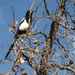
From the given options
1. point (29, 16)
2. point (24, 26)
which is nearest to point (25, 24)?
point (24, 26)

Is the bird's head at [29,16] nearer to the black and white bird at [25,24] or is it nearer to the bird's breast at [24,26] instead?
the black and white bird at [25,24]

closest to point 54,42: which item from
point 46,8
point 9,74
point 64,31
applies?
point 64,31

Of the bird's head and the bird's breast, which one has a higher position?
the bird's head

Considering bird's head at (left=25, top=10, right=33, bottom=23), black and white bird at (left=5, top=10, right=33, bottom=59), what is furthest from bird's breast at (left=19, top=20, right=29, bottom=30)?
bird's head at (left=25, top=10, right=33, bottom=23)

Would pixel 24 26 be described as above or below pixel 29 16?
below

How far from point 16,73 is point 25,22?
1523mm

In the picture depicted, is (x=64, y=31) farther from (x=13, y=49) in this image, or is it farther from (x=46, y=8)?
(x=13, y=49)

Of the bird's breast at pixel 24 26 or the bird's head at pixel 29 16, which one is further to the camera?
the bird's head at pixel 29 16

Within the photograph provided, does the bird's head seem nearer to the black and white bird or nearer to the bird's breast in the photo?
the black and white bird

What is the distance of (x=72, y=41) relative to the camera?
8.49m

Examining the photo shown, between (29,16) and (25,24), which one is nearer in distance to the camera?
Result: (25,24)

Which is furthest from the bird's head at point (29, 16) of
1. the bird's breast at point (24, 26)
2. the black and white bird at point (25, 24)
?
the bird's breast at point (24, 26)

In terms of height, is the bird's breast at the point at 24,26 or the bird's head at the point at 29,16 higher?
the bird's head at the point at 29,16

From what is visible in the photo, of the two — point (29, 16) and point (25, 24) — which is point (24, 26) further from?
point (29, 16)
